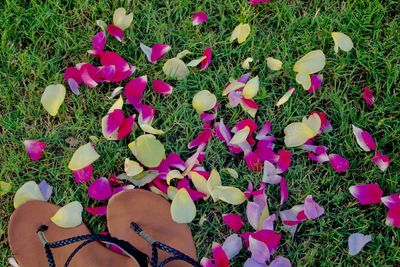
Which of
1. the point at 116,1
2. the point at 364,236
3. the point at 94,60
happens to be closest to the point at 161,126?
the point at 94,60

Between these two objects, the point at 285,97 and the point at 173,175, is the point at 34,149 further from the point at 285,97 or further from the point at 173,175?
the point at 285,97

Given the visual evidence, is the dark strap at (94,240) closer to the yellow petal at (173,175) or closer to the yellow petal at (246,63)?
the yellow petal at (173,175)

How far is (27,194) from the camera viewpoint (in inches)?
69.6

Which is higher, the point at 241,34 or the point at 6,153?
the point at 241,34

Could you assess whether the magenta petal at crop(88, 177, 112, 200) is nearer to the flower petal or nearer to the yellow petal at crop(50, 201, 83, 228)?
the yellow petal at crop(50, 201, 83, 228)

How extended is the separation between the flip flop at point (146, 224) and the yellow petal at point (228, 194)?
139 mm

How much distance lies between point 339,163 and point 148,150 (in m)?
0.58

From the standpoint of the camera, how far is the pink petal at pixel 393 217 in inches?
67.2

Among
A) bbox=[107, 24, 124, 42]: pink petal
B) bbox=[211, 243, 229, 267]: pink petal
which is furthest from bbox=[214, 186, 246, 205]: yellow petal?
bbox=[107, 24, 124, 42]: pink petal

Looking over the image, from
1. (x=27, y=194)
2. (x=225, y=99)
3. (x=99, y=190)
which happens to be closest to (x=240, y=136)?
(x=225, y=99)

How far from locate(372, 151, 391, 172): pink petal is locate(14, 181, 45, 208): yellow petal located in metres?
1.03

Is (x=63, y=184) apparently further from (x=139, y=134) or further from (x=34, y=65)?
(x=34, y=65)

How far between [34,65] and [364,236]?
3.84ft

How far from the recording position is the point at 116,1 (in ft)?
6.35
